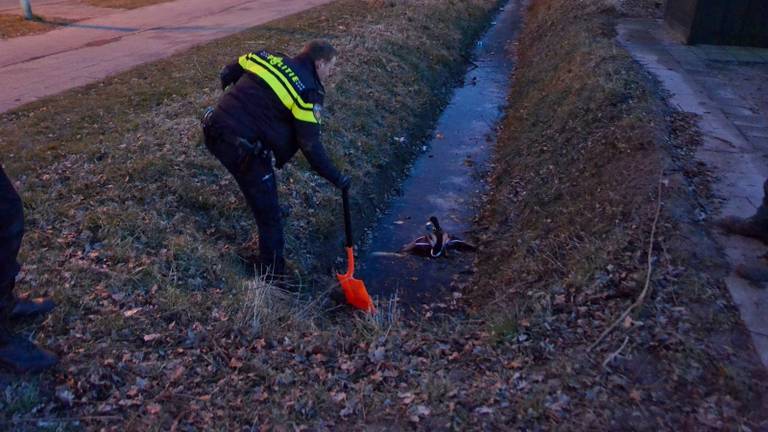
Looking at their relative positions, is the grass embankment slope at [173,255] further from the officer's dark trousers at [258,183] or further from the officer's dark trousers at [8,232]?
the officer's dark trousers at [8,232]

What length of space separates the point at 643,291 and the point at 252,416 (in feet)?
8.90

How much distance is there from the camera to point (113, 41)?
13.4m

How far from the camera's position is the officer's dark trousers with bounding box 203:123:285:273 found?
5.16m

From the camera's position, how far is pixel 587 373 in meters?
3.97

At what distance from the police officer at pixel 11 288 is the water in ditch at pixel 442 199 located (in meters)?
3.34

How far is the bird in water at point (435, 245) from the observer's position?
290 inches

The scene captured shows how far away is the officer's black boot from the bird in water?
4.21 meters

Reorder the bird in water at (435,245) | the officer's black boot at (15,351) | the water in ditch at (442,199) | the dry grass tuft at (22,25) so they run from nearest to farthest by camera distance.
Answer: the officer's black boot at (15,351) → the water in ditch at (442,199) → the bird in water at (435,245) → the dry grass tuft at (22,25)

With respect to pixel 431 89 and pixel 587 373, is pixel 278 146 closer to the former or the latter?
pixel 587 373

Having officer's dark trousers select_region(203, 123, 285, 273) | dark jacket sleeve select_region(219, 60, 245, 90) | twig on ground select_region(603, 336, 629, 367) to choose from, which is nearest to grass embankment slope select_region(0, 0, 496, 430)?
officer's dark trousers select_region(203, 123, 285, 273)

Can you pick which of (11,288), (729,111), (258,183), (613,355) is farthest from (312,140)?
(729,111)

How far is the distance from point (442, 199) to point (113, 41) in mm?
8359

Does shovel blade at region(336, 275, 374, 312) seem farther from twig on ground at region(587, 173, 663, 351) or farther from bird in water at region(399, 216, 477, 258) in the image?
twig on ground at region(587, 173, 663, 351)

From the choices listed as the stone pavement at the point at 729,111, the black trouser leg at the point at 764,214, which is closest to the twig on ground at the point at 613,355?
the stone pavement at the point at 729,111
